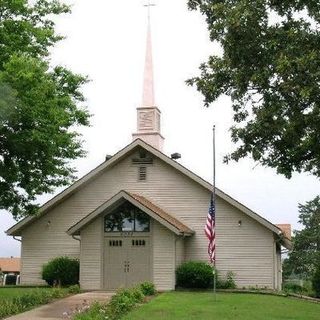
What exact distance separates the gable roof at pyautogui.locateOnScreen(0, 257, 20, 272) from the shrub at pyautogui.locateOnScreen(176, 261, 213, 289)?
4169cm

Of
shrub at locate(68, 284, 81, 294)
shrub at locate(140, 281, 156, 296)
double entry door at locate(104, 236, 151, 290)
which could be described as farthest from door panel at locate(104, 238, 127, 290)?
shrub at locate(140, 281, 156, 296)

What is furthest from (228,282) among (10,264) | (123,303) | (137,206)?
(10,264)

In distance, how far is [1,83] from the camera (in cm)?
2014

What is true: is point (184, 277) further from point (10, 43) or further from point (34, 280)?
point (10, 43)

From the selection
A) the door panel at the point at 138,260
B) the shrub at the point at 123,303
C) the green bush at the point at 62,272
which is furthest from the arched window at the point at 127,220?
the shrub at the point at 123,303

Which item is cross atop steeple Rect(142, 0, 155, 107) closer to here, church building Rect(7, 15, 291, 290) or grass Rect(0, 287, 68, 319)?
church building Rect(7, 15, 291, 290)

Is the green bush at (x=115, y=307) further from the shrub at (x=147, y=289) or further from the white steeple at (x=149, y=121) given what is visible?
the white steeple at (x=149, y=121)

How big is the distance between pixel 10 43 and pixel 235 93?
9401mm

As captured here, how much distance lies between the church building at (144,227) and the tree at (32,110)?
134 inches

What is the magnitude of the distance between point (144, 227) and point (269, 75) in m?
14.1

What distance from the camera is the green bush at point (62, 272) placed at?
29.9 m

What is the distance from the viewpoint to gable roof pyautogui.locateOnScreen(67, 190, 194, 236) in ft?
89.9

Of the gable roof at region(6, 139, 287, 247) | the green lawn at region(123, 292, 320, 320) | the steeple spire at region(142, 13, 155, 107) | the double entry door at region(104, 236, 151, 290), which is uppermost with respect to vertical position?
the steeple spire at region(142, 13, 155, 107)

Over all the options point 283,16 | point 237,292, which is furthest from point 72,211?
point 283,16
